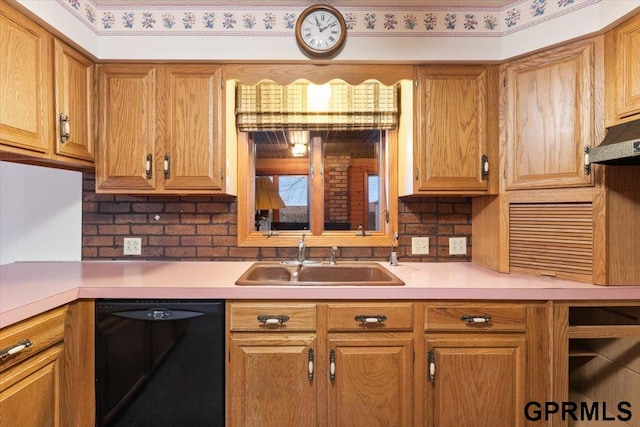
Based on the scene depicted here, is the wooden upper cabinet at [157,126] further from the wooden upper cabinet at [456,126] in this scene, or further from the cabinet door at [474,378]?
the cabinet door at [474,378]

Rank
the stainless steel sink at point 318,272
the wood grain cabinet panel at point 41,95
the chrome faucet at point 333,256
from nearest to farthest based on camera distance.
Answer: the wood grain cabinet panel at point 41,95, the stainless steel sink at point 318,272, the chrome faucet at point 333,256

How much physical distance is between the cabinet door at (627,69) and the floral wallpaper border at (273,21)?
1.61 feet

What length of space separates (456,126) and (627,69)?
2.26 feet

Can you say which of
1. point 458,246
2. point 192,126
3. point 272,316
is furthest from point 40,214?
point 458,246

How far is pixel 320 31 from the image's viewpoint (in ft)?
5.67

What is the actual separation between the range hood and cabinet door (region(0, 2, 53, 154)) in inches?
92.8

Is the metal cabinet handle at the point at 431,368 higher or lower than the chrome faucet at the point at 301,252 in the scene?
lower

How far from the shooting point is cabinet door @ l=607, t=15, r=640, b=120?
1377 millimetres

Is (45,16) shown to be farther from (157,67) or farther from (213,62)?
(213,62)

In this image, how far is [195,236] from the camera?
2080 millimetres

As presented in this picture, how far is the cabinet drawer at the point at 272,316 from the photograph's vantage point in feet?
4.72

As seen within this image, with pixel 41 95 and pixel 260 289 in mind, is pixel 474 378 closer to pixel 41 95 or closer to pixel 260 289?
pixel 260 289

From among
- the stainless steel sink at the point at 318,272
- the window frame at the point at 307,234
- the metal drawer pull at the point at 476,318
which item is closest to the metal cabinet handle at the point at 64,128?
the window frame at the point at 307,234

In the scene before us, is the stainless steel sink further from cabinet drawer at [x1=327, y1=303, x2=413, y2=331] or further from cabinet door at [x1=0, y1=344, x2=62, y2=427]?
cabinet door at [x1=0, y1=344, x2=62, y2=427]
